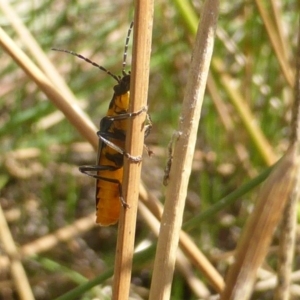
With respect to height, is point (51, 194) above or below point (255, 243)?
above

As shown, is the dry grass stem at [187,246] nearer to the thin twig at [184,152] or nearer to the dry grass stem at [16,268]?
the thin twig at [184,152]

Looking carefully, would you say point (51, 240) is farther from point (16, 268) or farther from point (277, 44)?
point (277, 44)

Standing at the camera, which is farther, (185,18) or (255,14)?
(255,14)

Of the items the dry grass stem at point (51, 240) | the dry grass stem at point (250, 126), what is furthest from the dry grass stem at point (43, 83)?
the dry grass stem at point (51, 240)

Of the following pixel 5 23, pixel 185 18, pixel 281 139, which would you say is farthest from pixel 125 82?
pixel 281 139

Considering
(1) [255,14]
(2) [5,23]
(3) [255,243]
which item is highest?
(2) [5,23]

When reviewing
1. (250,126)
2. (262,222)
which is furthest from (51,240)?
(262,222)

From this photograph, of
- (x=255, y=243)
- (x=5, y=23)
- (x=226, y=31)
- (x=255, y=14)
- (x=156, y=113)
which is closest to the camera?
(x=255, y=243)

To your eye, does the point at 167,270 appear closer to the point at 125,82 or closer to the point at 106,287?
the point at 125,82
